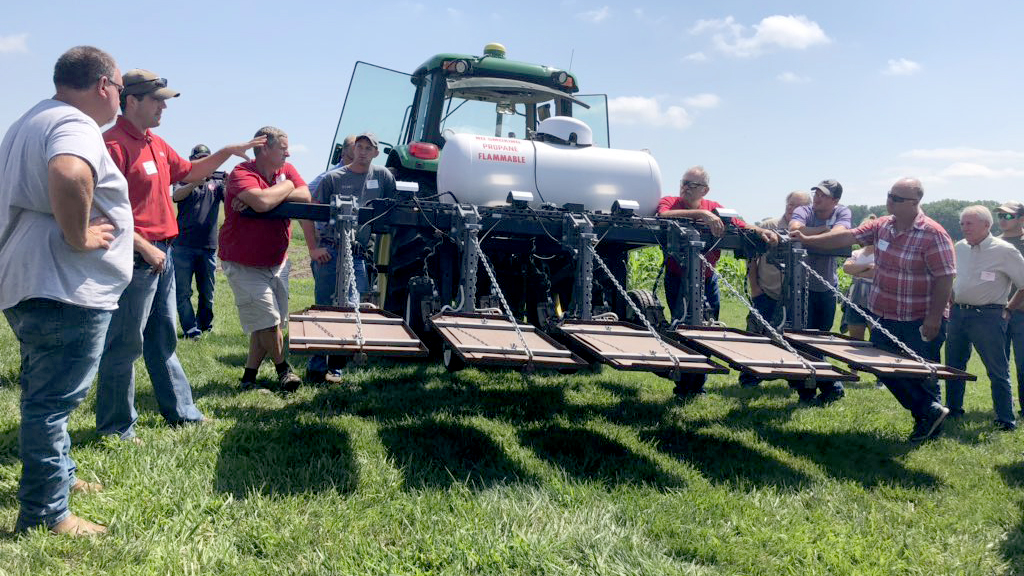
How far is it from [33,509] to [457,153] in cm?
393

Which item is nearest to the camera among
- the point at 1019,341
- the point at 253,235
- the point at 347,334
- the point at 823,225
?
the point at 347,334

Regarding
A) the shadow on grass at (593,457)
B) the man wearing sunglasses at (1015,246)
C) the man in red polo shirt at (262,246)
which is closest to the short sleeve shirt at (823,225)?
the man wearing sunglasses at (1015,246)

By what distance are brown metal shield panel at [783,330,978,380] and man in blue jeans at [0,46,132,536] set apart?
13.2ft

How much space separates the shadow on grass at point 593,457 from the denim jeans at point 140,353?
2196 millimetres

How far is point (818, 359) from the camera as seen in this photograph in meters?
4.79

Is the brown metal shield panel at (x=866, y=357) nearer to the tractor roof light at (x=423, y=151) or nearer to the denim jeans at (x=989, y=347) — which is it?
the denim jeans at (x=989, y=347)

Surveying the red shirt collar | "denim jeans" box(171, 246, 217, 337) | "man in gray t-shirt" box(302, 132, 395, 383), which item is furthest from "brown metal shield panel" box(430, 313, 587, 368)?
"denim jeans" box(171, 246, 217, 337)

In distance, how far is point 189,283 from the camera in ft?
26.7

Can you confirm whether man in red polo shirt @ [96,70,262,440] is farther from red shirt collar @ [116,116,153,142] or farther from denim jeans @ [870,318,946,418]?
denim jeans @ [870,318,946,418]

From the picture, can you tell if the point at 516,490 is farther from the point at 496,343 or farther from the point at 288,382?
the point at 288,382

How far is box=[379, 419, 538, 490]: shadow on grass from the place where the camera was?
384 cm

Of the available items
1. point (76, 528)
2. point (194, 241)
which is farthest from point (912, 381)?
point (194, 241)

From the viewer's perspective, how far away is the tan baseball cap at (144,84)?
409 cm

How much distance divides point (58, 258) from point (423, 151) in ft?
14.8
